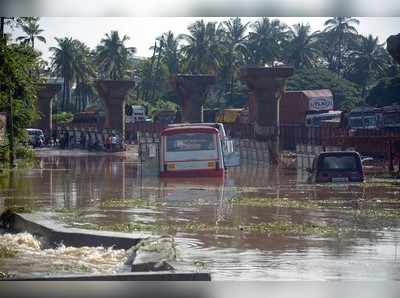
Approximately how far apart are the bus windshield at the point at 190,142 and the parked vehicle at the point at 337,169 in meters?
4.95

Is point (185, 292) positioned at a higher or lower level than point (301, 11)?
lower

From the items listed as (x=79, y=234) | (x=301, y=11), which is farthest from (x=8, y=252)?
(x=301, y=11)

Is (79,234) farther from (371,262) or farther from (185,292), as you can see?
(185,292)

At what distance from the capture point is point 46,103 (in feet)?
183

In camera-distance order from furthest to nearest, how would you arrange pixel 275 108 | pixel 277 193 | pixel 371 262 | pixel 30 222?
pixel 275 108 < pixel 277 193 < pixel 30 222 < pixel 371 262

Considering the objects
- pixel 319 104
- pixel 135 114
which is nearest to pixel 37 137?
pixel 319 104

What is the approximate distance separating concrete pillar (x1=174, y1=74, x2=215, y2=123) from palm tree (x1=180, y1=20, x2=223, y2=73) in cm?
3776

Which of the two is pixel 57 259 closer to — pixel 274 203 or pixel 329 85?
pixel 274 203

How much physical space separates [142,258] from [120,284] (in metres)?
2.53

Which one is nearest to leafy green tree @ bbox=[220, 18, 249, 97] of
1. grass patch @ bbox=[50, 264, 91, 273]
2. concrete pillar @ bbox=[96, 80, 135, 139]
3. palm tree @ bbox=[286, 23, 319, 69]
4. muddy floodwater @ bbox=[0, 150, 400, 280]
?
palm tree @ bbox=[286, 23, 319, 69]

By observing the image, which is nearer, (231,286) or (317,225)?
(231,286)

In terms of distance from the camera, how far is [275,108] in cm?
4000

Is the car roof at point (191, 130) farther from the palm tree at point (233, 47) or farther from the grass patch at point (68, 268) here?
the palm tree at point (233, 47)

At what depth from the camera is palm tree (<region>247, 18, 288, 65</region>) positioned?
8588 centimetres
